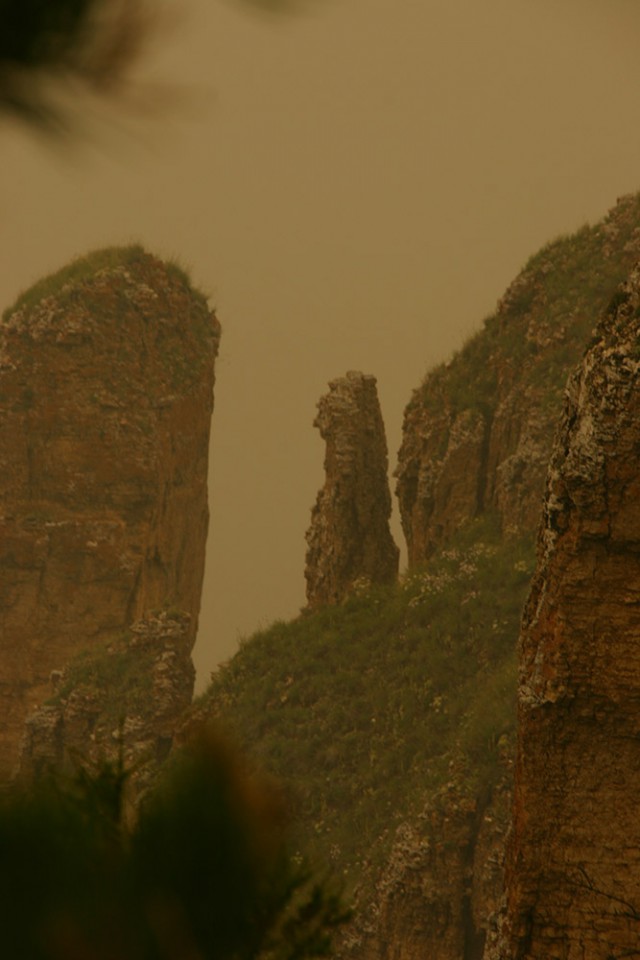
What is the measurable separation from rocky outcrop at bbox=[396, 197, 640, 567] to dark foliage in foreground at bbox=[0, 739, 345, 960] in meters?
27.9

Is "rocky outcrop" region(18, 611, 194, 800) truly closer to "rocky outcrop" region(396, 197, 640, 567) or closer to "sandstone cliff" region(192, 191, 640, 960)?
"sandstone cliff" region(192, 191, 640, 960)

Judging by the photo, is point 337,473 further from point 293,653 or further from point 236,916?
point 236,916

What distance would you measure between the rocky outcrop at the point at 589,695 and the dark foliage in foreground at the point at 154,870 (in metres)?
9.22

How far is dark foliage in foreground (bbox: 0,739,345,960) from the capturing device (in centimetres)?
459

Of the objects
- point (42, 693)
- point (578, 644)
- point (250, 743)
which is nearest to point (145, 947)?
point (578, 644)

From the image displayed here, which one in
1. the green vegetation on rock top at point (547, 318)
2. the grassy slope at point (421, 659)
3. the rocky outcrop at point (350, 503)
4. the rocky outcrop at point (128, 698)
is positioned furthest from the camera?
the rocky outcrop at point (350, 503)

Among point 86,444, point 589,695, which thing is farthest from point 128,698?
point 589,695

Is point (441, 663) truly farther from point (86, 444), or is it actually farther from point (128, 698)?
point (86, 444)

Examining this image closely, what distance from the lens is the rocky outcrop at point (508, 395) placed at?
34.0 m

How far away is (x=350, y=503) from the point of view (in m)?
36.8

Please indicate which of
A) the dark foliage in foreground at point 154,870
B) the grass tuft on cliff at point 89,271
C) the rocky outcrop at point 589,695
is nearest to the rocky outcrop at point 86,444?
the grass tuft on cliff at point 89,271

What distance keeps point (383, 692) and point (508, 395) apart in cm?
611

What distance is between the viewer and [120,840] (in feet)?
16.6

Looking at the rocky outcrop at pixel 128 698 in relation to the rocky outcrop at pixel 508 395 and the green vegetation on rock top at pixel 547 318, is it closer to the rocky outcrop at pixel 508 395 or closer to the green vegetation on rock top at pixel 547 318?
the rocky outcrop at pixel 508 395
